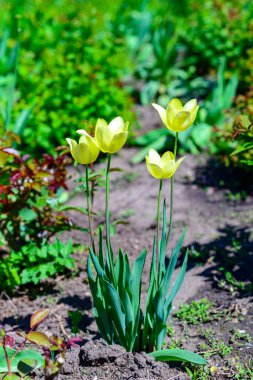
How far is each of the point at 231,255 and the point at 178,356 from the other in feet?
3.41

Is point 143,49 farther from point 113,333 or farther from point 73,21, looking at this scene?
point 113,333

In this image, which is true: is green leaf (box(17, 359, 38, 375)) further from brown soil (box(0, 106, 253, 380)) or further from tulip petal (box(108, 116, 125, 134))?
tulip petal (box(108, 116, 125, 134))

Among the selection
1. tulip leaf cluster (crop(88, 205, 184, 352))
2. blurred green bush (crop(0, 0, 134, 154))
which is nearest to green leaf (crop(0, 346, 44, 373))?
tulip leaf cluster (crop(88, 205, 184, 352))

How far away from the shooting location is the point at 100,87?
4285 mm

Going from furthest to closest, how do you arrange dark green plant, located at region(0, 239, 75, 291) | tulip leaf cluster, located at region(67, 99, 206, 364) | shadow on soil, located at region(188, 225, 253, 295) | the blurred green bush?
the blurred green bush < shadow on soil, located at region(188, 225, 253, 295) < dark green plant, located at region(0, 239, 75, 291) < tulip leaf cluster, located at region(67, 99, 206, 364)

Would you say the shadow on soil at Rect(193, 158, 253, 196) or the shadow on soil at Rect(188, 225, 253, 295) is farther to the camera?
the shadow on soil at Rect(193, 158, 253, 196)

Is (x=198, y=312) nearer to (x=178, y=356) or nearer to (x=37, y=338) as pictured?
(x=178, y=356)

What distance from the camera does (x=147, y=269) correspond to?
3.09m

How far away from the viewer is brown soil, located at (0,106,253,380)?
223 cm

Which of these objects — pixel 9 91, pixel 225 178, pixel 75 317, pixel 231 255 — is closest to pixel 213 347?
pixel 75 317

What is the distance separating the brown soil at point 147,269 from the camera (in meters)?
2.23

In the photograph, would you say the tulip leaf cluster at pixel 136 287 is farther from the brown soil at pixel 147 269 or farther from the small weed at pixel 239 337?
the small weed at pixel 239 337

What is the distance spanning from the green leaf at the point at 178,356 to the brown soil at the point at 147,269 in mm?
35

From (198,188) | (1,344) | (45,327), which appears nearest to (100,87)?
(198,188)
